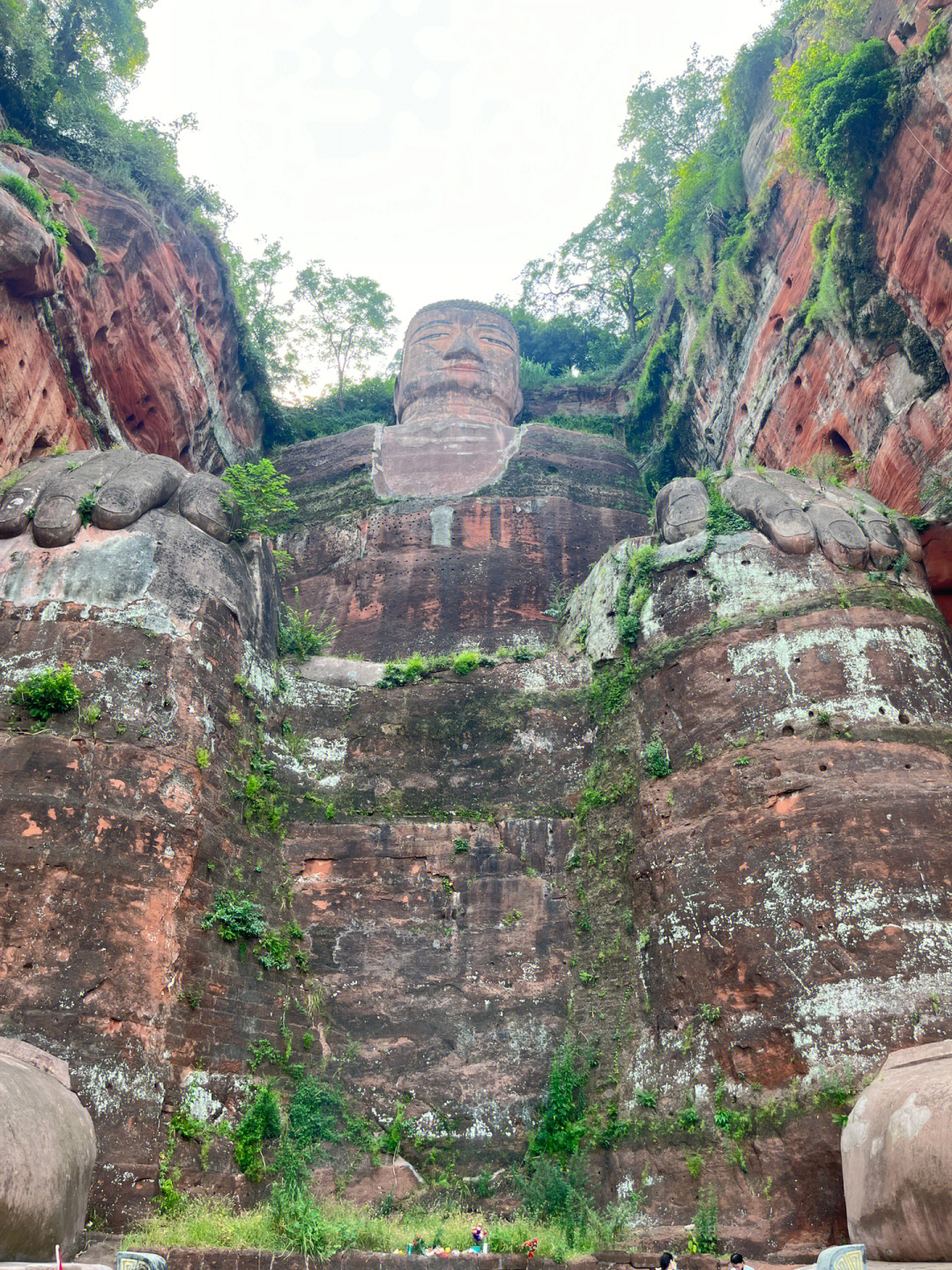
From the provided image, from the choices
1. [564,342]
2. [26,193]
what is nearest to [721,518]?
[26,193]

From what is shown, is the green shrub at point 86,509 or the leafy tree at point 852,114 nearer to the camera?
the green shrub at point 86,509

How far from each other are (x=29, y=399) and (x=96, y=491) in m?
Answer: 2.58

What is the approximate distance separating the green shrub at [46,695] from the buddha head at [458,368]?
1473 centimetres

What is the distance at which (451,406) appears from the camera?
24984 mm

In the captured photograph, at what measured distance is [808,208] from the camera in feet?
55.2

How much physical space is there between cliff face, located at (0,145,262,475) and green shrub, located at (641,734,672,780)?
8.84 meters

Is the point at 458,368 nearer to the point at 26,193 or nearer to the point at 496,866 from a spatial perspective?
the point at 26,193

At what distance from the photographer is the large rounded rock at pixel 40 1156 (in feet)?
20.7

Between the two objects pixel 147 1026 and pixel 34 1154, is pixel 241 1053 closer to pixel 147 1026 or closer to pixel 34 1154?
pixel 147 1026

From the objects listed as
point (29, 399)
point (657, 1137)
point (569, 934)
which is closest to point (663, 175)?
point (29, 399)

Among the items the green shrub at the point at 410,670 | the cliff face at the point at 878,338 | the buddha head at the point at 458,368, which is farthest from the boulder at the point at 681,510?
the buddha head at the point at 458,368

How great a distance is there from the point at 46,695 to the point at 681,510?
8.25 metres

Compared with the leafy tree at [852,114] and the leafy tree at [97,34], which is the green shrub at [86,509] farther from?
the leafy tree at [97,34]

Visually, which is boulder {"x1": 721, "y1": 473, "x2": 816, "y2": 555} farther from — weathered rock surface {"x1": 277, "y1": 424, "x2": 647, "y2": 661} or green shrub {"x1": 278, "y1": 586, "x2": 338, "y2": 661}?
green shrub {"x1": 278, "y1": 586, "x2": 338, "y2": 661}
